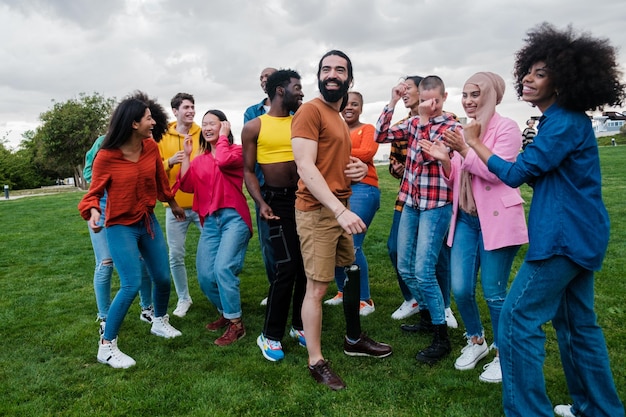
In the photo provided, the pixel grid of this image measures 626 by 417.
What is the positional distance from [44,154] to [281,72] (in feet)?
144

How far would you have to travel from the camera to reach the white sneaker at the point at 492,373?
3795 millimetres

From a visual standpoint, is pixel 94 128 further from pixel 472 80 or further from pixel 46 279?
pixel 472 80

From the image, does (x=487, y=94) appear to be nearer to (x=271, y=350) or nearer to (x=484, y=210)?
(x=484, y=210)

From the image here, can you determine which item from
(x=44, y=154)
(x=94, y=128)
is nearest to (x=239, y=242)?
(x=94, y=128)

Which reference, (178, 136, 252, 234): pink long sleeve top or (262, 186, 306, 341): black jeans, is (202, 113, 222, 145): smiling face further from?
(262, 186, 306, 341): black jeans

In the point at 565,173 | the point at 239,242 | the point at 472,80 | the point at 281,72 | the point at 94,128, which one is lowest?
the point at 239,242

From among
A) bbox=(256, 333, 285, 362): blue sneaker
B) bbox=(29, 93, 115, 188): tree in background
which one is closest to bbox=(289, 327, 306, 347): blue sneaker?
bbox=(256, 333, 285, 362): blue sneaker

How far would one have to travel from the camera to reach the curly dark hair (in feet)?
8.72

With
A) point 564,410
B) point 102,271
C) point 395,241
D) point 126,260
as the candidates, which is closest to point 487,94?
point 395,241

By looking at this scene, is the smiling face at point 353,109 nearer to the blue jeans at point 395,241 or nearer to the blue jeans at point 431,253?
the blue jeans at point 395,241

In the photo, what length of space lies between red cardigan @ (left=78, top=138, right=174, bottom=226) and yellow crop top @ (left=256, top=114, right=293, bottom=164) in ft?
3.47

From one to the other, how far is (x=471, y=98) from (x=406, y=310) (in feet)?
8.49

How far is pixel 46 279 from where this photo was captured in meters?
7.84

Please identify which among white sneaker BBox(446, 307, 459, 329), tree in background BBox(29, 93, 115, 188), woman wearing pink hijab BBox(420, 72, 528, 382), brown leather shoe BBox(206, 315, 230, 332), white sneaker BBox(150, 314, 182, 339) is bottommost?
white sneaker BBox(446, 307, 459, 329)
